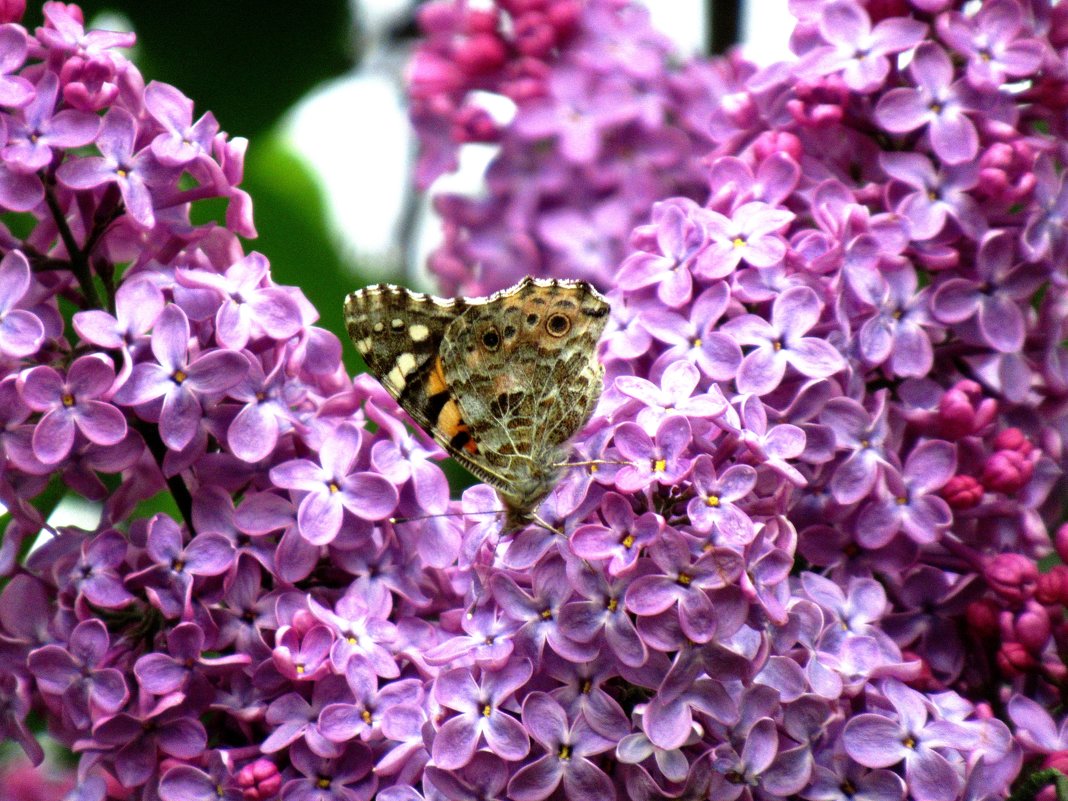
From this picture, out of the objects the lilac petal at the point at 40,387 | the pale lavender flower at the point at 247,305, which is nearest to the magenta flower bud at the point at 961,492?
the pale lavender flower at the point at 247,305

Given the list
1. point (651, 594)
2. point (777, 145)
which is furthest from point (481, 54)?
point (651, 594)

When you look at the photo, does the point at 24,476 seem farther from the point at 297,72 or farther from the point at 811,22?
the point at 297,72

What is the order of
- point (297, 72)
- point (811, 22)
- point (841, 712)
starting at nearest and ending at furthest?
point (841, 712) → point (811, 22) → point (297, 72)

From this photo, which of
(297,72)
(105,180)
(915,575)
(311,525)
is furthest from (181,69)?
(915,575)

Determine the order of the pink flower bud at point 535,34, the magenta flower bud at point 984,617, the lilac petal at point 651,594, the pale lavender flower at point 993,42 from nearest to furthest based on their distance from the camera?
the lilac petal at point 651,594 → the magenta flower bud at point 984,617 → the pale lavender flower at point 993,42 → the pink flower bud at point 535,34

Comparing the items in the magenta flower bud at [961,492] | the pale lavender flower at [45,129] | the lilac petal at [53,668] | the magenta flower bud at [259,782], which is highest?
the pale lavender flower at [45,129]

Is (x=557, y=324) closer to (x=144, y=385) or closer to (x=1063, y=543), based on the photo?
(x=144, y=385)

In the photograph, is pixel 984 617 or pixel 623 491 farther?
pixel 984 617

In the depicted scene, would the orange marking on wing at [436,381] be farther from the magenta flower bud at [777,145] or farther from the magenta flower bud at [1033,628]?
the magenta flower bud at [1033,628]
